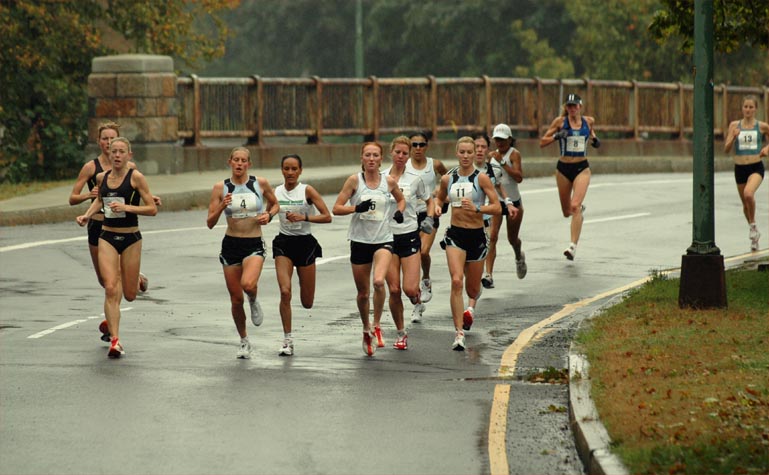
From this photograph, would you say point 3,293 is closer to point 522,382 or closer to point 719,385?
point 522,382

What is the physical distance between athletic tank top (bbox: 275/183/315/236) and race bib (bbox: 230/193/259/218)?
25cm

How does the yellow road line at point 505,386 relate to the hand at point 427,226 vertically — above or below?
below

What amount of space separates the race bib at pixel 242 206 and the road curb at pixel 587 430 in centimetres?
291

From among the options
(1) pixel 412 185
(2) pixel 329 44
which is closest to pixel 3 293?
(1) pixel 412 185

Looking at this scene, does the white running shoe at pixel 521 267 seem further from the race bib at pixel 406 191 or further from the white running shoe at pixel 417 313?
the race bib at pixel 406 191

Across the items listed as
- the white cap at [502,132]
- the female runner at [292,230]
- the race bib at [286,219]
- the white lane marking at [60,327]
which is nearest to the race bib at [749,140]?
the white cap at [502,132]

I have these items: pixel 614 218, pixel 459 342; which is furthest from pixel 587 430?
pixel 614 218

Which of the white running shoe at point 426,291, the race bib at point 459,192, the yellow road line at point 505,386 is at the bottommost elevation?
the yellow road line at point 505,386

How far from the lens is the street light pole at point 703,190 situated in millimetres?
14477

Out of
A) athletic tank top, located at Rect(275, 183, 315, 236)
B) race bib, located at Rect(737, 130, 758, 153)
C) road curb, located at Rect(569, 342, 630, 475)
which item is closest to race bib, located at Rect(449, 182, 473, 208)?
athletic tank top, located at Rect(275, 183, 315, 236)

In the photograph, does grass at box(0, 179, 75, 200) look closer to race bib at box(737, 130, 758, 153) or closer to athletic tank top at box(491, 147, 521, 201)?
athletic tank top at box(491, 147, 521, 201)

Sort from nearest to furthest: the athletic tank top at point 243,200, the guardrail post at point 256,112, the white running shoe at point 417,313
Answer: the athletic tank top at point 243,200 < the white running shoe at point 417,313 < the guardrail post at point 256,112

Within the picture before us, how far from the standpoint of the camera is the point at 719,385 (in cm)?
1077

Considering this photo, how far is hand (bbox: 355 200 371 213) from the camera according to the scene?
13094 millimetres
